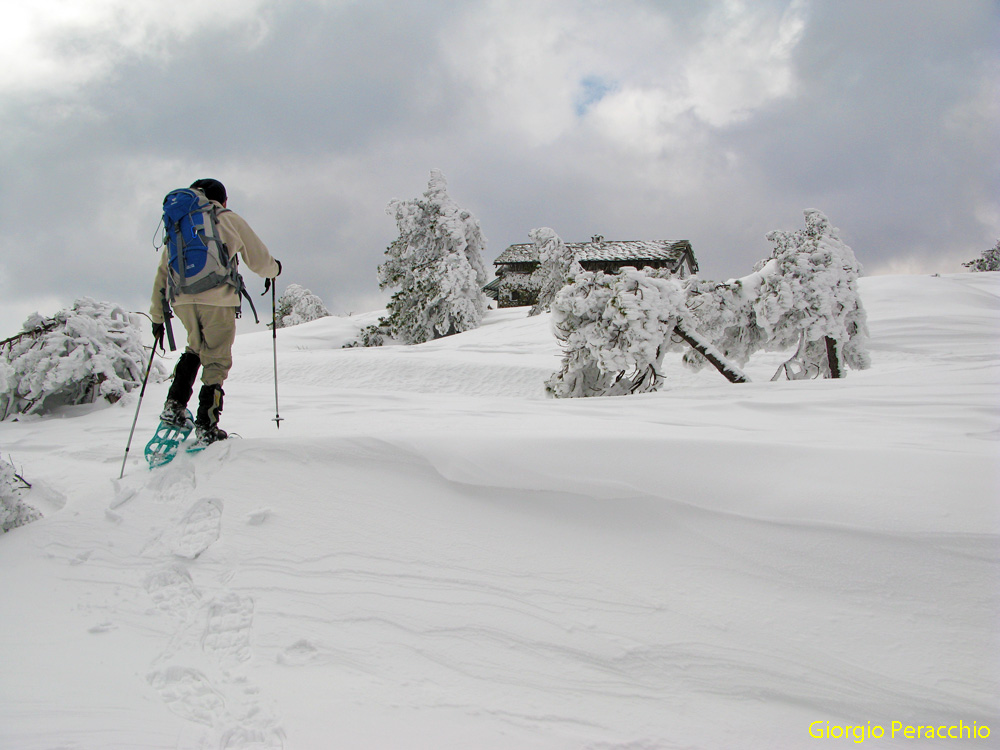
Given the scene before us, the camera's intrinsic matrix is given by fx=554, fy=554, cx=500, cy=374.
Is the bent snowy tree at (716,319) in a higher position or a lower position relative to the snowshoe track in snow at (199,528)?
higher

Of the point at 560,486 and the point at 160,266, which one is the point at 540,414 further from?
the point at 160,266

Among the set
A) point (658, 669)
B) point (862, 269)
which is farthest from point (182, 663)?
point (862, 269)

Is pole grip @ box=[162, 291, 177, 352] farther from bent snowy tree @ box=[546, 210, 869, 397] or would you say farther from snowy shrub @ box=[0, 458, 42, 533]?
bent snowy tree @ box=[546, 210, 869, 397]

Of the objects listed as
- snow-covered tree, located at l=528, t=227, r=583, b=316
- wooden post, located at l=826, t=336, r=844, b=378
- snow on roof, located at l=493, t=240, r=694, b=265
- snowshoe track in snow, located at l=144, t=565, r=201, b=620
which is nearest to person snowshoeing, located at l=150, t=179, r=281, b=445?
snowshoe track in snow, located at l=144, t=565, r=201, b=620

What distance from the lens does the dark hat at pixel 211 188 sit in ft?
12.6

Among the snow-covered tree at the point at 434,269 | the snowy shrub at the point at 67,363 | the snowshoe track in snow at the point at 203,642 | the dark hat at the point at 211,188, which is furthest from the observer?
the snow-covered tree at the point at 434,269

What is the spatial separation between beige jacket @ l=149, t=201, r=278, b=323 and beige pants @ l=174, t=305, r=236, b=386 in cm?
6

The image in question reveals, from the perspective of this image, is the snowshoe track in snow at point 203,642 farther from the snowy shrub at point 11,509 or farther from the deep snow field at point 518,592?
the snowy shrub at point 11,509

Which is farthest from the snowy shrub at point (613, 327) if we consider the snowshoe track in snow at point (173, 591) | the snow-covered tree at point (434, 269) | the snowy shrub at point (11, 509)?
the snow-covered tree at point (434, 269)

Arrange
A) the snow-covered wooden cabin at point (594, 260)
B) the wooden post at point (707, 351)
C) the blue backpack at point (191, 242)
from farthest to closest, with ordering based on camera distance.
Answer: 1. the snow-covered wooden cabin at point (594, 260)
2. the wooden post at point (707, 351)
3. the blue backpack at point (191, 242)

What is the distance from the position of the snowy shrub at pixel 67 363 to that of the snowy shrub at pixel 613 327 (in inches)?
219

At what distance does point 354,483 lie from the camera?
295 cm

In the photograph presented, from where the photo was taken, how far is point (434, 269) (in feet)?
83.3

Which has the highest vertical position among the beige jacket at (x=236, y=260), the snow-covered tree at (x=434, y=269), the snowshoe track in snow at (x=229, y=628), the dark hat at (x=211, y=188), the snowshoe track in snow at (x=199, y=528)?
the snow-covered tree at (x=434, y=269)
